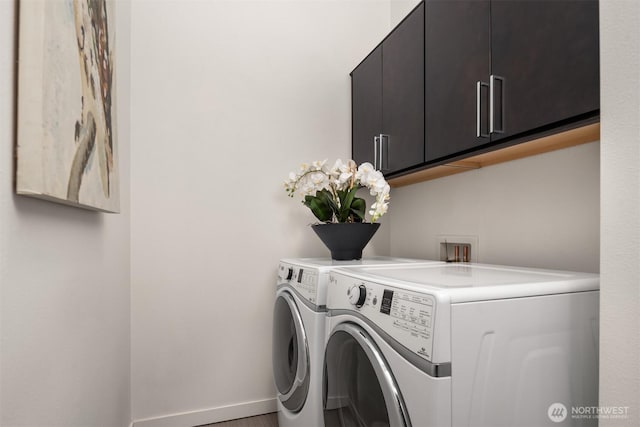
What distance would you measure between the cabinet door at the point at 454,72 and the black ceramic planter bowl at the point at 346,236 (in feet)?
1.55

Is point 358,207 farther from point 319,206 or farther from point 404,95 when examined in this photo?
point 404,95

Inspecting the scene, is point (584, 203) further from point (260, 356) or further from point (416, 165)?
point (260, 356)

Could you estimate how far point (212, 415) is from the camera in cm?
207

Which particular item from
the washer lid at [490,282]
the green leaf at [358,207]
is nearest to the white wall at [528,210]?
the washer lid at [490,282]

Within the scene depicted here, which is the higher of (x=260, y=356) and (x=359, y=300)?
(x=359, y=300)

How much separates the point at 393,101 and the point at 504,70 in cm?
70

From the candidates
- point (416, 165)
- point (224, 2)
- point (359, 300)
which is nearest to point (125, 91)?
point (224, 2)

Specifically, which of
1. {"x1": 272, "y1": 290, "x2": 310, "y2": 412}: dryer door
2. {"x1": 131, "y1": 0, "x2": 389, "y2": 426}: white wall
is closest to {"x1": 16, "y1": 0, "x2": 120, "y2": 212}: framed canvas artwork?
{"x1": 131, "y1": 0, "x2": 389, "y2": 426}: white wall

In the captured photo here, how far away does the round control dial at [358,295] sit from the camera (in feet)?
3.58

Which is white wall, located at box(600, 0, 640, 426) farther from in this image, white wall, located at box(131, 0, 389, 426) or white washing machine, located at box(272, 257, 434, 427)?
white wall, located at box(131, 0, 389, 426)

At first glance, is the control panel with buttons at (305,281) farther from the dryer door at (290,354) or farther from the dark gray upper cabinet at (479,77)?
the dark gray upper cabinet at (479,77)

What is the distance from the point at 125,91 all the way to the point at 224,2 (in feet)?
2.56

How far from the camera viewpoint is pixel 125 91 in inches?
74.2

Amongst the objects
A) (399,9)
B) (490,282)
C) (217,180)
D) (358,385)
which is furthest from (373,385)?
(399,9)
